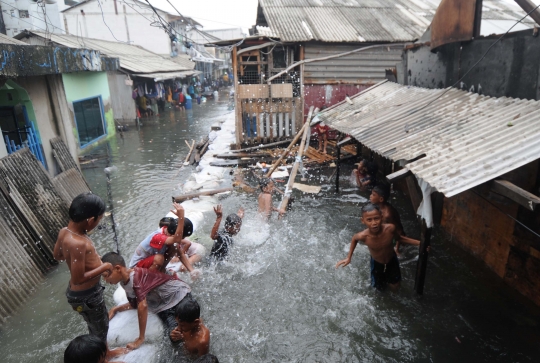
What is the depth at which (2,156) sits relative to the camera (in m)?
6.32

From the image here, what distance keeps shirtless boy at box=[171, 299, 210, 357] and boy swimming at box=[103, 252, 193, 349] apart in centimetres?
41

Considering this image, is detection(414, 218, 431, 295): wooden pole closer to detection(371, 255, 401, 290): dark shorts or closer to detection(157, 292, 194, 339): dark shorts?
detection(371, 255, 401, 290): dark shorts

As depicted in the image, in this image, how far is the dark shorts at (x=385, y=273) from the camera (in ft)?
15.8

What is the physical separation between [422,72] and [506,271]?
5.05m

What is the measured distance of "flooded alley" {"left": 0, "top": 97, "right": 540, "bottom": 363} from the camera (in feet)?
13.5

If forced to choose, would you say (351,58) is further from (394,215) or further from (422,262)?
(422,262)

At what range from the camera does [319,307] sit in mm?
4926

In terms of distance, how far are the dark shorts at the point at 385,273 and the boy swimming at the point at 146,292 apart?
265 cm

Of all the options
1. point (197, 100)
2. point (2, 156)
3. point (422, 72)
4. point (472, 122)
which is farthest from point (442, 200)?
point (197, 100)

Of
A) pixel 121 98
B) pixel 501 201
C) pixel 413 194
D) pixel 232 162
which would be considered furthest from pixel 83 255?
pixel 121 98

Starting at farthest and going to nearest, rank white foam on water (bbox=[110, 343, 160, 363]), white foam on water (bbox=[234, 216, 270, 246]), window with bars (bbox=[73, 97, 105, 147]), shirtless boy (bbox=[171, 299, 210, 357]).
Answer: window with bars (bbox=[73, 97, 105, 147]) < white foam on water (bbox=[234, 216, 270, 246]) < white foam on water (bbox=[110, 343, 160, 363]) < shirtless boy (bbox=[171, 299, 210, 357])

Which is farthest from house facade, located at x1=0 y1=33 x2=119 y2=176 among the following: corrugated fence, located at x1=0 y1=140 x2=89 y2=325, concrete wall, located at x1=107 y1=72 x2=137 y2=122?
concrete wall, located at x1=107 y1=72 x2=137 y2=122

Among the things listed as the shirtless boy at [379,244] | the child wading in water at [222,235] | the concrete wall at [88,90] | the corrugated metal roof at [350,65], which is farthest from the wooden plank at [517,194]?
the concrete wall at [88,90]

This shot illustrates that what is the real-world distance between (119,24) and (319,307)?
3277 centimetres
